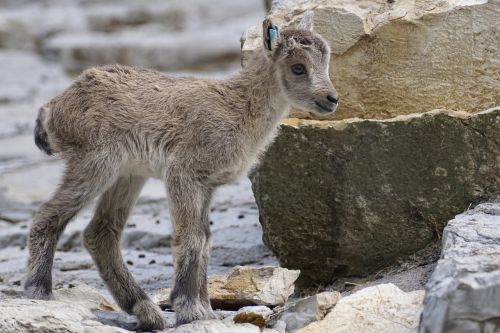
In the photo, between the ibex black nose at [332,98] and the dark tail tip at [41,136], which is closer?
the ibex black nose at [332,98]

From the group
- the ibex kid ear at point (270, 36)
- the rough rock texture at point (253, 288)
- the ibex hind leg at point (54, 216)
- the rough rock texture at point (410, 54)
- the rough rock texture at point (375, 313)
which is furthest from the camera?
the rough rock texture at point (410, 54)

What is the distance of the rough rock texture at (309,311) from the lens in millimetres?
6797

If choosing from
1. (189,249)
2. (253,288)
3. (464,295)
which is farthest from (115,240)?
(464,295)

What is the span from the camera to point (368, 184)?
798cm

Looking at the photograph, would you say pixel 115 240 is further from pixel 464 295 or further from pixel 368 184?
pixel 464 295

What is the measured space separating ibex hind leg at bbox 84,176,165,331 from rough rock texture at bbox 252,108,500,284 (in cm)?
108

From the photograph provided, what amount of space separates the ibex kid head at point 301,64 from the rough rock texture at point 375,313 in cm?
162

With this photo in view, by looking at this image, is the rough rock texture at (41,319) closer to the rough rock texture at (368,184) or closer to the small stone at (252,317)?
the small stone at (252,317)

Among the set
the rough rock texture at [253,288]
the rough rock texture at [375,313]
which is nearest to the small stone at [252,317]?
the rough rock texture at [375,313]

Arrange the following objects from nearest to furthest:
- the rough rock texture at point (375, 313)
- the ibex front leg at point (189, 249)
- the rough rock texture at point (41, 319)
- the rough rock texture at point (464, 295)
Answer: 1. the rough rock texture at point (464, 295)
2. the rough rock texture at point (41, 319)
3. the rough rock texture at point (375, 313)
4. the ibex front leg at point (189, 249)

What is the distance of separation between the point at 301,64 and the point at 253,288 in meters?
1.72

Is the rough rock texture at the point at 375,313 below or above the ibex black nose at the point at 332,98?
below

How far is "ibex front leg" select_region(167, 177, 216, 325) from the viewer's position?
7.20 metres

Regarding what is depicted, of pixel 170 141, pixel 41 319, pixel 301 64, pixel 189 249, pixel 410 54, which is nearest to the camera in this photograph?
pixel 41 319
